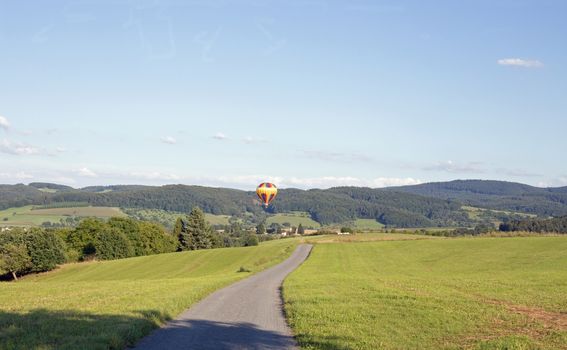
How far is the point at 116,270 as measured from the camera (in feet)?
265

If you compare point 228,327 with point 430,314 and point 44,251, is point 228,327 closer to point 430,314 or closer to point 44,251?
point 430,314

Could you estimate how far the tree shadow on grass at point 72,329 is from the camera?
52.9ft

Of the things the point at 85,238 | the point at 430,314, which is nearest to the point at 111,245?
the point at 85,238

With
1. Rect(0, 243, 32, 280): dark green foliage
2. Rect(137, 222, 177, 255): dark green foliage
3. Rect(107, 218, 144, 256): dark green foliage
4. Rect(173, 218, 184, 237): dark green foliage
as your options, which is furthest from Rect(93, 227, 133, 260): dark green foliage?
Rect(173, 218, 184, 237): dark green foliage

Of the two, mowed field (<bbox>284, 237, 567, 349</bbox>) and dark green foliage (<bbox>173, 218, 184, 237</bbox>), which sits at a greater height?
dark green foliage (<bbox>173, 218, 184, 237</bbox>)

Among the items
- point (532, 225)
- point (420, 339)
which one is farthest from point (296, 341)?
point (532, 225)

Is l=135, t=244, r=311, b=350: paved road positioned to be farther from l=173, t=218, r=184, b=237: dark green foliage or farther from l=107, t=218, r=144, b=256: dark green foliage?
l=173, t=218, r=184, b=237: dark green foliage

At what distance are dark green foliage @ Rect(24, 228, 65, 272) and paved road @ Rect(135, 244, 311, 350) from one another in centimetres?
7164

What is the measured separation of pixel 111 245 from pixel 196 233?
21.6 meters

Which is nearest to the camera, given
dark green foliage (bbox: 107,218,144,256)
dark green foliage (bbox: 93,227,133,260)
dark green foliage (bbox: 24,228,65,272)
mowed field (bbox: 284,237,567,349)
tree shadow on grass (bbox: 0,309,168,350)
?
tree shadow on grass (bbox: 0,309,168,350)

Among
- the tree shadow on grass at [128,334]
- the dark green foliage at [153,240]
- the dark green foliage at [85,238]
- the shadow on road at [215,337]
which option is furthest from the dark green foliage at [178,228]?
the shadow on road at [215,337]

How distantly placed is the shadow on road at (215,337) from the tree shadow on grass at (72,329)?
687mm

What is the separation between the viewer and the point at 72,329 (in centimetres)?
1855

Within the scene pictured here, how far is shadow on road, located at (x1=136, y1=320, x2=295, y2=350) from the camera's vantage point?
651 inches
